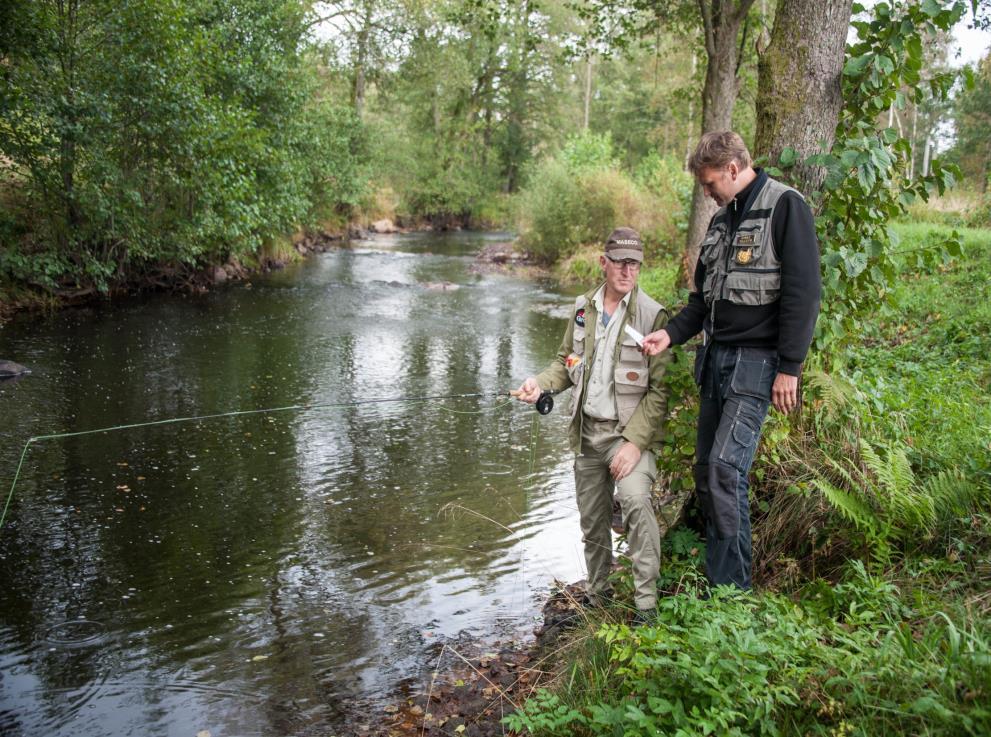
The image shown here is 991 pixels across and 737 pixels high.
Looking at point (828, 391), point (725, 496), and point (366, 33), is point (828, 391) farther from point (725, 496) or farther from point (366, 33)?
point (366, 33)

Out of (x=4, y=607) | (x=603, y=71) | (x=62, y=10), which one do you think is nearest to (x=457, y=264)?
(x=62, y=10)

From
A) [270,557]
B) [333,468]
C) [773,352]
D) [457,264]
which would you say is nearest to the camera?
[773,352]

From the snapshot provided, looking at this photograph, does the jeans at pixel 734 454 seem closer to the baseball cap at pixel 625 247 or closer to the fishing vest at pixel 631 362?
the fishing vest at pixel 631 362

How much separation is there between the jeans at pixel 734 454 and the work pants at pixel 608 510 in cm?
30

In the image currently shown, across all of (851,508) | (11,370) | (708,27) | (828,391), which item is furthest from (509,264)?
(851,508)

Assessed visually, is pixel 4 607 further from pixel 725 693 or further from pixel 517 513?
pixel 725 693

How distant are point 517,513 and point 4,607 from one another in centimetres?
356

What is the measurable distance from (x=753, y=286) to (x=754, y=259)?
0.37 ft

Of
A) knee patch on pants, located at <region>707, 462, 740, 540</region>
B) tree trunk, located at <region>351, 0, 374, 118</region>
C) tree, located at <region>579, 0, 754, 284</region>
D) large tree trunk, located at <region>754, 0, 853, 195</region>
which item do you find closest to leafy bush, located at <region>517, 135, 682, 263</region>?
tree, located at <region>579, 0, 754, 284</region>

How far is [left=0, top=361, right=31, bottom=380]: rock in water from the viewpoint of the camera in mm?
10266

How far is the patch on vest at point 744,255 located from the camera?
11.2ft

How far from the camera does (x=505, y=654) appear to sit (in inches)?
173

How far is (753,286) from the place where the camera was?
340 cm

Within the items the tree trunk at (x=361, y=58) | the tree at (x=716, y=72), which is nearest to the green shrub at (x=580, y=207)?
the tree at (x=716, y=72)
